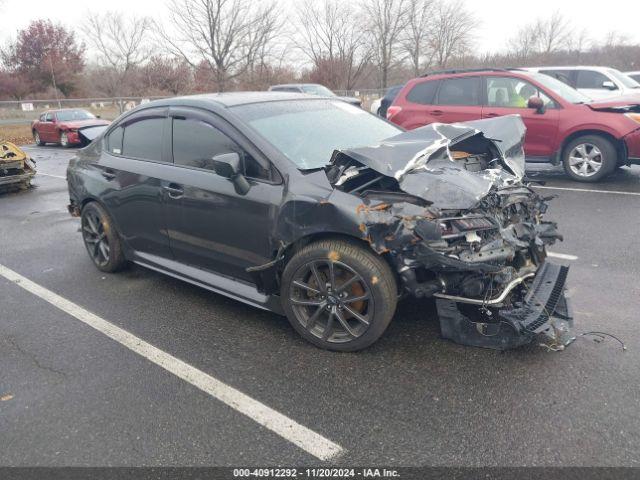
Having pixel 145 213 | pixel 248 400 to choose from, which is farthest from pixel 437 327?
pixel 145 213

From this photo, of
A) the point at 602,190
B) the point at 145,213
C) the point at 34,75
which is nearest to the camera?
the point at 145,213

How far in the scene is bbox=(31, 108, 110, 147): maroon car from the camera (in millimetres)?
18516

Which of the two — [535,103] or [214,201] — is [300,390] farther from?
[535,103]

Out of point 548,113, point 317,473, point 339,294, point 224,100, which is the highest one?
point 224,100

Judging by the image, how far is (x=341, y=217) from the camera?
300 centimetres

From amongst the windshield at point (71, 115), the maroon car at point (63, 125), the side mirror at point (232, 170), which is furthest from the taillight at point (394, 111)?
the windshield at point (71, 115)

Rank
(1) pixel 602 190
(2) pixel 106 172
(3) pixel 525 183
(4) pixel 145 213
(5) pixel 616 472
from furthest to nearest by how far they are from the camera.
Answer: (1) pixel 602 190 < (2) pixel 106 172 < (4) pixel 145 213 < (3) pixel 525 183 < (5) pixel 616 472

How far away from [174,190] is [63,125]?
1745 cm

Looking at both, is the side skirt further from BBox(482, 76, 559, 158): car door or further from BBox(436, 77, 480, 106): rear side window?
BBox(436, 77, 480, 106): rear side window

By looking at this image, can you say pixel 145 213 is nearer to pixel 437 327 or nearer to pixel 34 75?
pixel 437 327

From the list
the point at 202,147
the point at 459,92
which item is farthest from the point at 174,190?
the point at 459,92

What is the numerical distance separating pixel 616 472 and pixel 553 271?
1498 millimetres

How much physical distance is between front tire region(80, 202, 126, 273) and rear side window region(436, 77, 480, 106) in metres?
6.44

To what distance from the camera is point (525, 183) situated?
3.81 m
